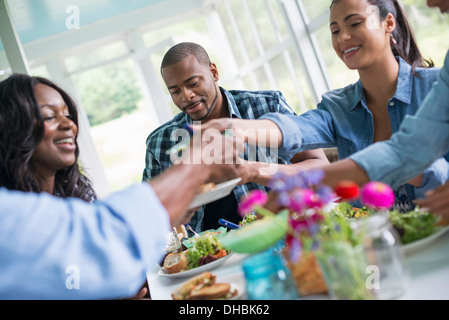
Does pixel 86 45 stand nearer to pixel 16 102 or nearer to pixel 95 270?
pixel 16 102

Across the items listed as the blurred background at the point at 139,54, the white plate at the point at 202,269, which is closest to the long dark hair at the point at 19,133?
the white plate at the point at 202,269

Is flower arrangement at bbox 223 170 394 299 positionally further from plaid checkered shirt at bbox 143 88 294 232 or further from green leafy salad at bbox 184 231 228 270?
plaid checkered shirt at bbox 143 88 294 232

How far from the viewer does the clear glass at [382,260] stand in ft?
2.72

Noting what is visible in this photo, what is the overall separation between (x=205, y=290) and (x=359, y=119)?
1.10 m

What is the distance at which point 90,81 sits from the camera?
8.40 m

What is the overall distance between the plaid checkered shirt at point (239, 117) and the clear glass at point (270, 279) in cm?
149

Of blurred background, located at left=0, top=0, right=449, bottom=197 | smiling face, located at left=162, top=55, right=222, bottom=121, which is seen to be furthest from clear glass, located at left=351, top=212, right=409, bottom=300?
blurred background, located at left=0, top=0, right=449, bottom=197

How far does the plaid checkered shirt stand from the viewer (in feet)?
8.45

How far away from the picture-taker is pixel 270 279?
1003 millimetres

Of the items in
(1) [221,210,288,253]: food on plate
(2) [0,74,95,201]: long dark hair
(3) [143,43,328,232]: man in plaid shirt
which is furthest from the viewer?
(3) [143,43,328,232]: man in plaid shirt

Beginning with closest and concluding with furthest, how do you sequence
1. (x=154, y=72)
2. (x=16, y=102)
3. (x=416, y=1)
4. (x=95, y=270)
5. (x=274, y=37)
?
(x=95, y=270)
(x=16, y=102)
(x=416, y=1)
(x=274, y=37)
(x=154, y=72)

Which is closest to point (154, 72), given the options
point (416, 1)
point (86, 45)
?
point (86, 45)
